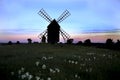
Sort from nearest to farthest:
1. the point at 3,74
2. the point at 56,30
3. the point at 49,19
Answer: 1. the point at 3,74
2. the point at 56,30
3. the point at 49,19

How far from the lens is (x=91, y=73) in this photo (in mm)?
24594

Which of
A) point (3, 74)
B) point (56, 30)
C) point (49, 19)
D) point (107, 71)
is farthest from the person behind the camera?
point (49, 19)

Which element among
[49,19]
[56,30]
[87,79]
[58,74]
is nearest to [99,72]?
[87,79]

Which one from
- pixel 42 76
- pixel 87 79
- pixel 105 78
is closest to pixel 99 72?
pixel 105 78

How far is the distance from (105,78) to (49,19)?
68.1 m

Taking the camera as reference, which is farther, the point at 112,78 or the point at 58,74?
the point at 112,78

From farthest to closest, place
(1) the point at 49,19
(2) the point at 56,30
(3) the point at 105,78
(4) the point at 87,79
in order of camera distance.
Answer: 1. (1) the point at 49,19
2. (2) the point at 56,30
3. (3) the point at 105,78
4. (4) the point at 87,79

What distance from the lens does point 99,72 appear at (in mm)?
25531

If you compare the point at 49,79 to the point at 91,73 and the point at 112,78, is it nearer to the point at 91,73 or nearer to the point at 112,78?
the point at 91,73

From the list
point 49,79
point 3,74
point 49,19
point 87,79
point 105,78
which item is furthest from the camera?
point 49,19

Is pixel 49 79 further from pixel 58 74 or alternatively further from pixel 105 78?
pixel 105 78

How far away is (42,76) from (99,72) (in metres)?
7.53

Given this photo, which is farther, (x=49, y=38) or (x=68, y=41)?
(x=68, y=41)

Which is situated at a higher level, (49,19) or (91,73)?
(49,19)
